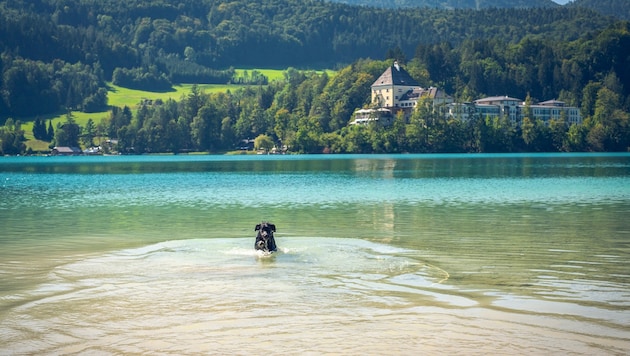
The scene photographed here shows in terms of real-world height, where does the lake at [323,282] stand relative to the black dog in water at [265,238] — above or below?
below

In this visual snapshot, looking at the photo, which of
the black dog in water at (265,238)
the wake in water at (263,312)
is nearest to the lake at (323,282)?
the wake in water at (263,312)

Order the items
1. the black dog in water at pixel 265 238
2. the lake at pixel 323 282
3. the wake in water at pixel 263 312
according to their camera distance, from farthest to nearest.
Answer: the black dog in water at pixel 265 238 < the lake at pixel 323 282 < the wake in water at pixel 263 312

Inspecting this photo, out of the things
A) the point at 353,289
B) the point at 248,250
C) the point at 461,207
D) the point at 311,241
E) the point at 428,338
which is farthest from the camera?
the point at 461,207

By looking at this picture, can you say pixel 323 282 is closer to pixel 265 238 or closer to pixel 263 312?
pixel 263 312

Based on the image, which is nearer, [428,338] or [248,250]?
[428,338]

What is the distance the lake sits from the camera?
51.2ft

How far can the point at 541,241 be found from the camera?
31922 mm

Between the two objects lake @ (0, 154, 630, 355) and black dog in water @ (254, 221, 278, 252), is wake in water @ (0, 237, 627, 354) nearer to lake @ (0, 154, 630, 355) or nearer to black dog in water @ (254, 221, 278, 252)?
lake @ (0, 154, 630, 355)

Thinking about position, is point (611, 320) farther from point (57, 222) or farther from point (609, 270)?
point (57, 222)

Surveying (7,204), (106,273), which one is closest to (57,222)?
(7,204)

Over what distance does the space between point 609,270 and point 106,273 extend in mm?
15610

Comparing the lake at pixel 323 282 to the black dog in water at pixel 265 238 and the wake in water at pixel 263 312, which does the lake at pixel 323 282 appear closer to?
the wake in water at pixel 263 312

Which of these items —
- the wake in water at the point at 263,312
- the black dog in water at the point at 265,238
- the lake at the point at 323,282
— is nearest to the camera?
the wake in water at the point at 263,312

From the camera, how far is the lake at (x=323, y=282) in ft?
51.2
